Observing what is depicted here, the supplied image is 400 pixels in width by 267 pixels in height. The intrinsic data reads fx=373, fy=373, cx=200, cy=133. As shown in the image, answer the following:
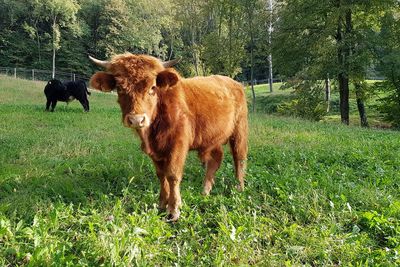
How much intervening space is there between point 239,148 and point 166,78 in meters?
2.12

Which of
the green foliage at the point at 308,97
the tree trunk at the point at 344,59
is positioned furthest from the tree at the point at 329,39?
the green foliage at the point at 308,97

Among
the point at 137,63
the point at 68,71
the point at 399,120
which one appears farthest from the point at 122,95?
the point at 68,71

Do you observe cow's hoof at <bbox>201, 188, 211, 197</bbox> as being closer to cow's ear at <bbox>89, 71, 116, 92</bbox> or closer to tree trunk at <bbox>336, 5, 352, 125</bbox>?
cow's ear at <bbox>89, 71, 116, 92</bbox>

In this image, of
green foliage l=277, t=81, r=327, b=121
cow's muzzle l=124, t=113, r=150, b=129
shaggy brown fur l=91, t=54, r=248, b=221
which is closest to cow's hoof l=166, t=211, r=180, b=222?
shaggy brown fur l=91, t=54, r=248, b=221

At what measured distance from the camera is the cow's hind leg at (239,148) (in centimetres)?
578

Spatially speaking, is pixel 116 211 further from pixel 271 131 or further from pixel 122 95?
pixel 271 131

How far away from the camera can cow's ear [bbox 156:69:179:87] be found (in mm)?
4285

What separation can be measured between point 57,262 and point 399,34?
2190 cm

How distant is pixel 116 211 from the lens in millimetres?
4066

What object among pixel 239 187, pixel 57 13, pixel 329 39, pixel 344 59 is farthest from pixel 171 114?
pixel 57 13

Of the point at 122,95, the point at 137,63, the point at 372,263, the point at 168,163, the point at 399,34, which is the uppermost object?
the point at 399,34

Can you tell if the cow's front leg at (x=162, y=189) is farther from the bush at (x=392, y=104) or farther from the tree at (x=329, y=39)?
the bush at (x=392, y=104)

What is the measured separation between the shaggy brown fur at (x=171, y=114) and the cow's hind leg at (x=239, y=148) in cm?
2

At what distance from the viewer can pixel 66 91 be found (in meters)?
17.1
